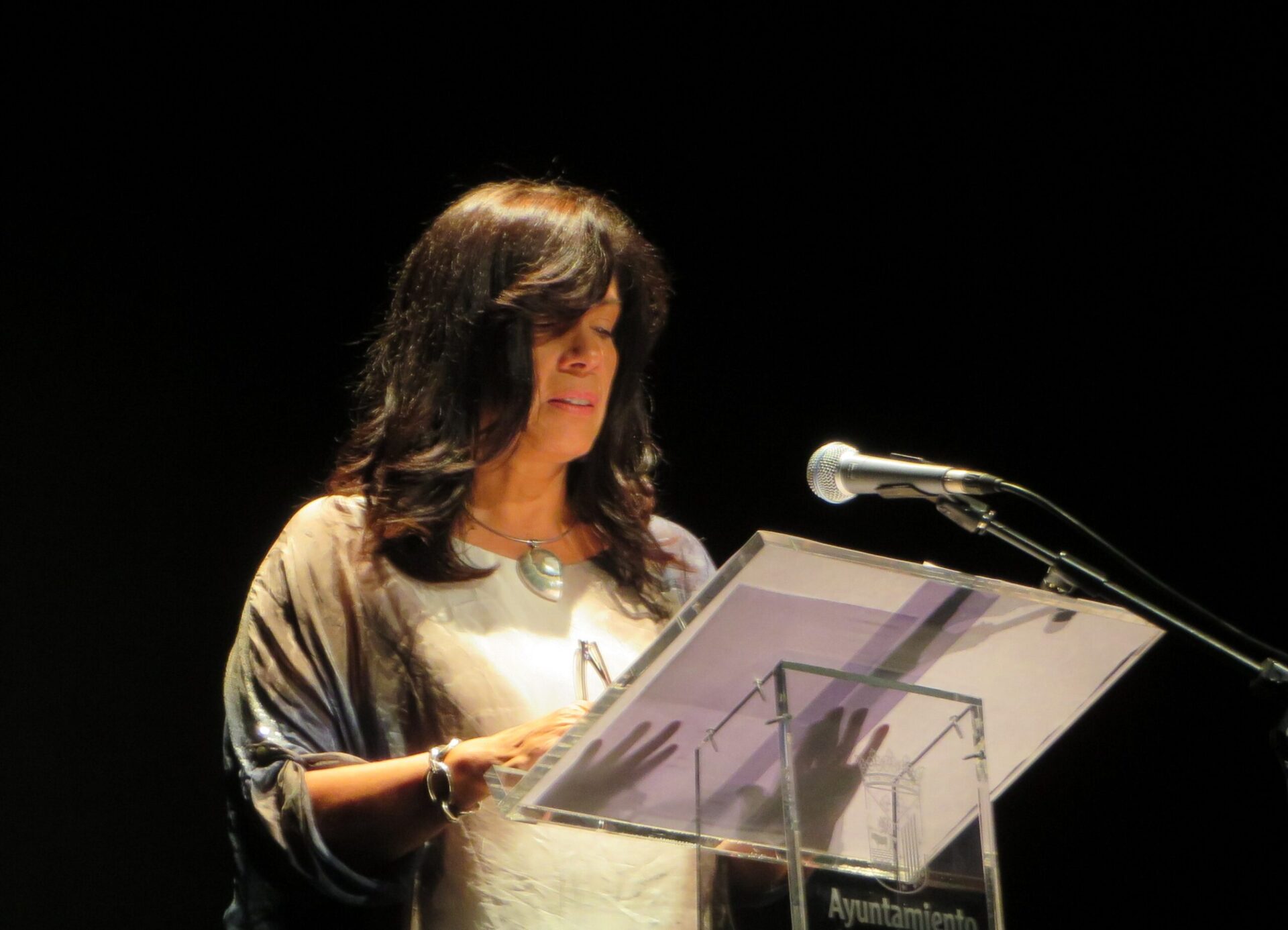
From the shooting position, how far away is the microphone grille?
1464 mm

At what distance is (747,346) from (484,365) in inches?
48.5

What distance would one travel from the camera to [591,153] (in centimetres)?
294

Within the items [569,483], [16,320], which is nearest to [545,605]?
[569,483]

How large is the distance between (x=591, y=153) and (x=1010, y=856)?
1.68m

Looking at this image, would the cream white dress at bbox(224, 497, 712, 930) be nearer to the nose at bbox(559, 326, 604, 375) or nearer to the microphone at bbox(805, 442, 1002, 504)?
the nose at bbox(559, 326, 604, 375)

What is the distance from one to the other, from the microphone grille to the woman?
0.35 metres

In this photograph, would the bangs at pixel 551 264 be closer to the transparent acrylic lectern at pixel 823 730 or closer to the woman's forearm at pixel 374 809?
the woman's forearm at pixel 374 809

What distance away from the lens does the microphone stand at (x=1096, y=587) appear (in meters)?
1.30

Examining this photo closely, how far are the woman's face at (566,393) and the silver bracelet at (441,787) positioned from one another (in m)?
0.55

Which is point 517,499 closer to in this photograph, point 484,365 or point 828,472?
point 484,365

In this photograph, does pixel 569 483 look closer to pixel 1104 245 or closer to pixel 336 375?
pixel 336 375

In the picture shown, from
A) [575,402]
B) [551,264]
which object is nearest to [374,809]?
[575,402]

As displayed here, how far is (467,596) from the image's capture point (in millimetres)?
1879

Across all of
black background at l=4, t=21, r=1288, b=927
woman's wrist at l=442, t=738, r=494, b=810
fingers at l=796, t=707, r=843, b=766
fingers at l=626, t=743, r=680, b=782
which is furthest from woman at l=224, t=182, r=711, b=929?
black background at l=4, t=21, r=1288, b=927
